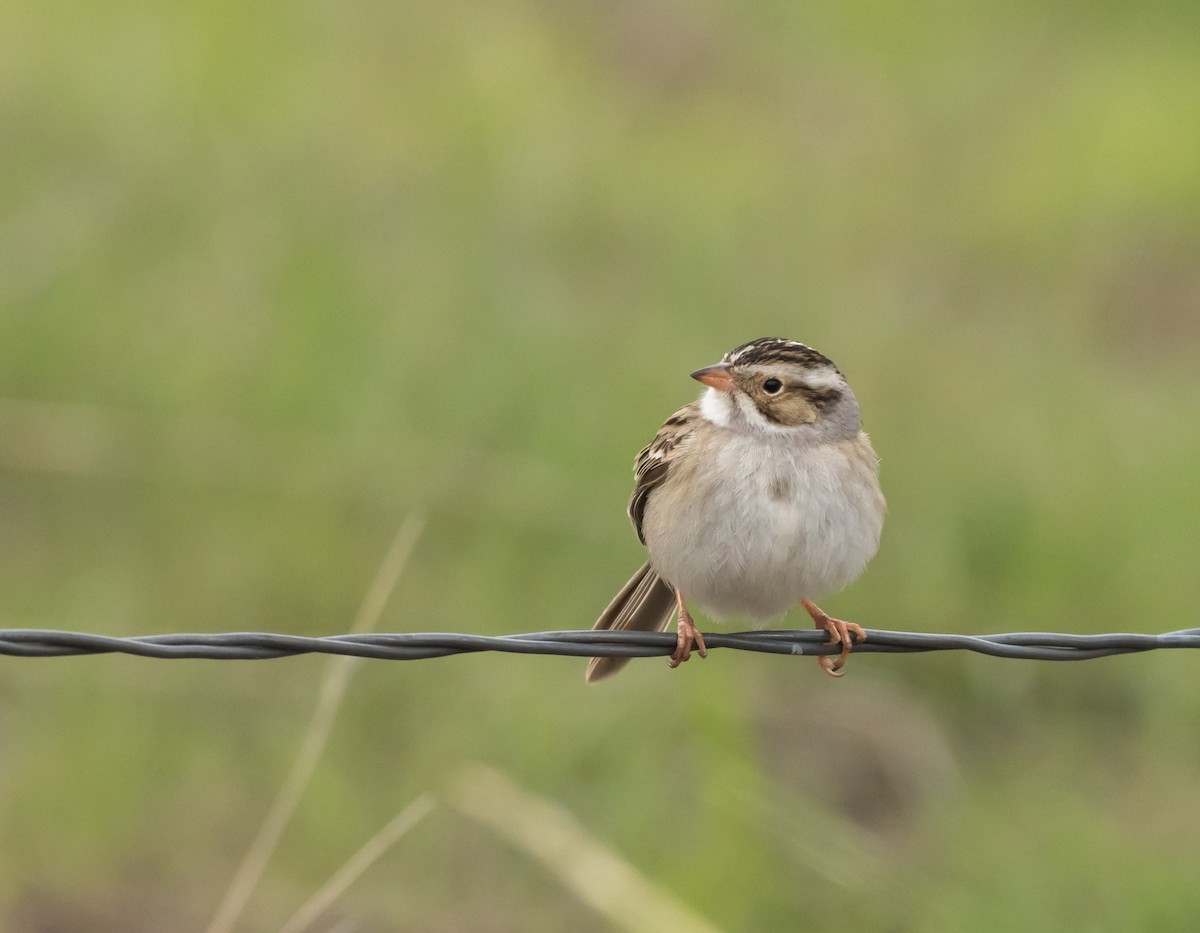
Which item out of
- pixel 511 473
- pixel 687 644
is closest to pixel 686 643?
pixel 687 644

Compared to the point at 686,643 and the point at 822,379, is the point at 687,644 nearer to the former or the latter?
the point at 686,643

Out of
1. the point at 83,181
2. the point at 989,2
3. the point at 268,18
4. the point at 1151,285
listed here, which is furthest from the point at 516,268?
the point at 989,2

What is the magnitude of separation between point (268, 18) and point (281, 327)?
4.93 meters

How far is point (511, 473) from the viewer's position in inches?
388

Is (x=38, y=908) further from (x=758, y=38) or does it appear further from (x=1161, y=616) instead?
(x=758, y=38)

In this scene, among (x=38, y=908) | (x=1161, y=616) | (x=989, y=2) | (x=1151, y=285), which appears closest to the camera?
(x=38, y=908)

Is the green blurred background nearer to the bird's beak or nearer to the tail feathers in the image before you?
the tail feathers

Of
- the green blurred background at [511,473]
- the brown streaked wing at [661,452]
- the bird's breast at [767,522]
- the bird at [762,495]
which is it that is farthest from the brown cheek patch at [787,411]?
the green blurred background at [511,473]

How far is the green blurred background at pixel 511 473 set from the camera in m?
7.92

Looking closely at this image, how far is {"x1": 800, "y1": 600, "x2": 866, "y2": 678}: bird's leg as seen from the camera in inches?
207

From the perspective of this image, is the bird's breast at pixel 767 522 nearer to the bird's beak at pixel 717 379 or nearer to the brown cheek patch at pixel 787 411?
the brown cheek patch at pixel 787 411

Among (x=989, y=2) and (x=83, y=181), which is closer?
(x=83, y=181)

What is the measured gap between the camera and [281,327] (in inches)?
419

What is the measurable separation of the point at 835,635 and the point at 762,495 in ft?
1.50
